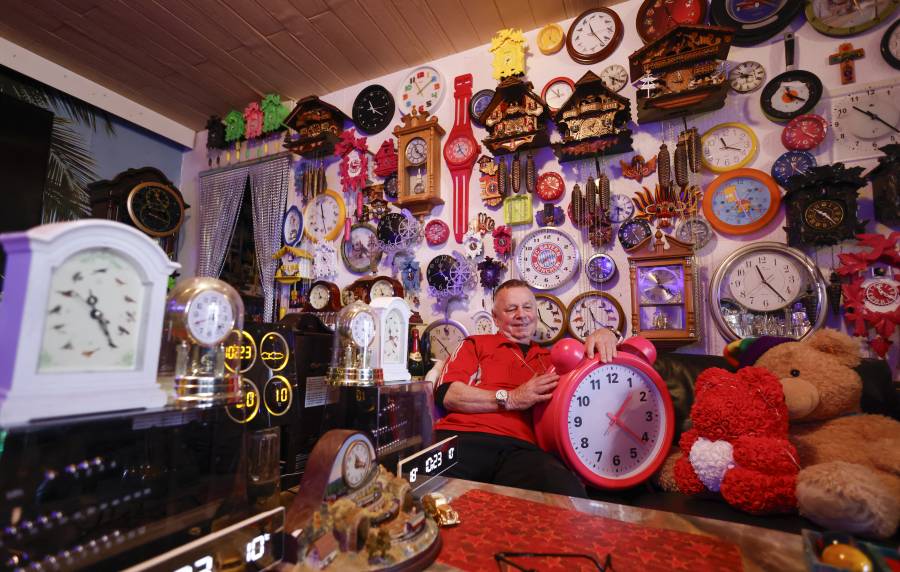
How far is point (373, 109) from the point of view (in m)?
3.74

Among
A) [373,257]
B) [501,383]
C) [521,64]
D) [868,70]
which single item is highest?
[521,64]

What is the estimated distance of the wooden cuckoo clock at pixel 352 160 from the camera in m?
3.70

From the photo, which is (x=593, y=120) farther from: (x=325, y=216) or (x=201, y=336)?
(x=201, y=336)

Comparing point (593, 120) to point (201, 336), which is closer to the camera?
point (201, 336)

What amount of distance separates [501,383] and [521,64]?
230 cm

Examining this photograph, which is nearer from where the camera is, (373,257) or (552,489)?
(552,489)

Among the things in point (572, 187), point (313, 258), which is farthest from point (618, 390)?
point (313, 258)

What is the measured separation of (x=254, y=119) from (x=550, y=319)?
11.5ft

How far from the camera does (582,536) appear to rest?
978mm

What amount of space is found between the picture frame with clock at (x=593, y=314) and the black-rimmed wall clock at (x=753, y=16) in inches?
67.9

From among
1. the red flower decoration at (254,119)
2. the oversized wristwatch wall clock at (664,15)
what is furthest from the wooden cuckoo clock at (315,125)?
the oversized wristwatch wall clock at (664,15)

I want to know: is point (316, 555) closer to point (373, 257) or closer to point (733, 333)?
point (733, 333)

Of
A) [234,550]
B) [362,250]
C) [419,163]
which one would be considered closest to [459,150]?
[419,163]

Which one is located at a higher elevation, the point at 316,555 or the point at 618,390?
the point at 618,390
